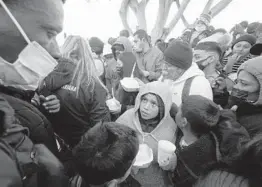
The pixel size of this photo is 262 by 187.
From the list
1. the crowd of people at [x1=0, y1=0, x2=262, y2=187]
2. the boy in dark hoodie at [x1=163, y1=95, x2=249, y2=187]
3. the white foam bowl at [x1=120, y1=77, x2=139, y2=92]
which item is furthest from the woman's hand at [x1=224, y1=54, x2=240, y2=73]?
the boy in dark hoodie at [x1=163, y1=95, x2=249, y2=187]

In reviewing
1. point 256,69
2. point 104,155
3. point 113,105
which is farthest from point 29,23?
point 256,69

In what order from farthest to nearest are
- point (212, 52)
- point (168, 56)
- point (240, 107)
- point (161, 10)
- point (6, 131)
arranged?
→ 1. point (161, 10)
2. point (212, 52)
3. point (168, 56)
4. point (240, 107)
5. point (6, 131)

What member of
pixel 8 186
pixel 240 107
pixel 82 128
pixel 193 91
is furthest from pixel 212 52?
pixel 8 186

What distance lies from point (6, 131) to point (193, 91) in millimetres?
1970

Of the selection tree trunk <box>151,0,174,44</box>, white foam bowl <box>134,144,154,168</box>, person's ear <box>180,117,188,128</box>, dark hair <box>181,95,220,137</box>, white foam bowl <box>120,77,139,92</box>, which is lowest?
tree trunk <box>151,0,174,44</box>

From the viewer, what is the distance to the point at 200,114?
1.57 m

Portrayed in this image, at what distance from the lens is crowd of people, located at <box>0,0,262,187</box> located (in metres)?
0.86

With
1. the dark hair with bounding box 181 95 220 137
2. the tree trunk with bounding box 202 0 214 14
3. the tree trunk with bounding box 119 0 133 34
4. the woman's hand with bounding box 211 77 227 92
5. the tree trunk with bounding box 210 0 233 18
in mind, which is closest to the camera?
the dark hair with bounding box 181 95 220 137

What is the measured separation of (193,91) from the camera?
90.4 inches

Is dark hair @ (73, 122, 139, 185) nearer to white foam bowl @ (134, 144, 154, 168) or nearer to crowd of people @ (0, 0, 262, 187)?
crowd of people @ (0, 0, 262, 187)

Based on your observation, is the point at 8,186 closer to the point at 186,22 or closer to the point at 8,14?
the point at 8,14

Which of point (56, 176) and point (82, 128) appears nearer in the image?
point (56, 176)

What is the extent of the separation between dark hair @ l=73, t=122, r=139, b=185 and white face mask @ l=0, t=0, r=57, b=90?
457 millimetres

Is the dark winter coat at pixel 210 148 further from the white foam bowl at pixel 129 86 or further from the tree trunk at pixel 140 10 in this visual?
the tree trunk at pixel 140 10
